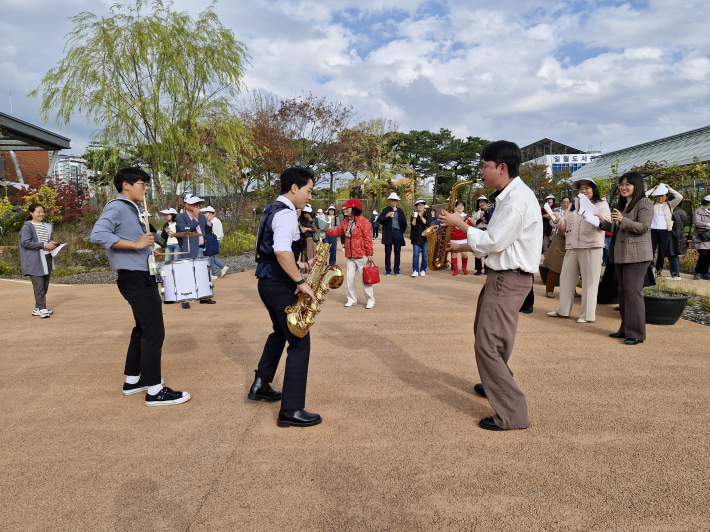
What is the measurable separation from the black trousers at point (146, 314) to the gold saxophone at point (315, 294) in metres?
1.31

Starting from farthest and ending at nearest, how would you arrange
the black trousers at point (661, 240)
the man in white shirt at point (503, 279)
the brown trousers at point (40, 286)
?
the black trousers at point (661, 240) → the brown trousers at point (40, 286) → the man in white shirt at point (503, 279)

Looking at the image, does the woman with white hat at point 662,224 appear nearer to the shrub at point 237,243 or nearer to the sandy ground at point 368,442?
the sandy ground at point 368,442

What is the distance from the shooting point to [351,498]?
2768 millimetres

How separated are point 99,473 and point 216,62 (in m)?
15.2

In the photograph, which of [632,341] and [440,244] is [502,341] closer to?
[440,244]

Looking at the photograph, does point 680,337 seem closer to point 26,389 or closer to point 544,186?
point 26,389

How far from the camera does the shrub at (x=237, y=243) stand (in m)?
17.6

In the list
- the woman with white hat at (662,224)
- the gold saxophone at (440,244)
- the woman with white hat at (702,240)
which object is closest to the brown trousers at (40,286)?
the gold saxophone at (440,244)

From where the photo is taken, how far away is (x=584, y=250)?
21.7 ft

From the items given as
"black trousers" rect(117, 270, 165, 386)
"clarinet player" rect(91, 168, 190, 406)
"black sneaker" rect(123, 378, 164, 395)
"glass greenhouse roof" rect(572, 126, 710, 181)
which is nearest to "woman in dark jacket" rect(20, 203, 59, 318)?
"black sneaker" rect(123, 378, 164, 395)

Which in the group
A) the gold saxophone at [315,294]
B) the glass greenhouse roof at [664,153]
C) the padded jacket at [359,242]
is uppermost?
the glass greenhouse roof at [664,153]

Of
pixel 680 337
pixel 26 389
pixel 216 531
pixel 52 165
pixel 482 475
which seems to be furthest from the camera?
pixel 52 165

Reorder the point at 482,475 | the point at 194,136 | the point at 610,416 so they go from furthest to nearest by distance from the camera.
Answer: the point at 194,136 < the point at 610,416 < the point at 482,475

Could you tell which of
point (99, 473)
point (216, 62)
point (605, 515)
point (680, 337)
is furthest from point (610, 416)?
point (216, 62)
